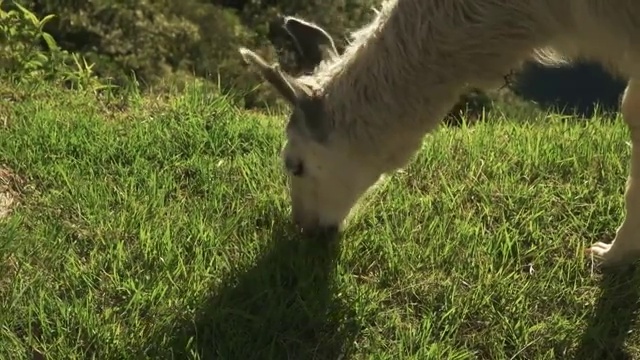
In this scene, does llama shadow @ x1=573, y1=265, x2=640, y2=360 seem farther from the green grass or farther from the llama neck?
the llama neck

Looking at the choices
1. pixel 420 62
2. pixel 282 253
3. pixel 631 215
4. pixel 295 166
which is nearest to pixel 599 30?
pixel 420 62

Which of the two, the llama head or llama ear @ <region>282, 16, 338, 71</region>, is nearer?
the llama head

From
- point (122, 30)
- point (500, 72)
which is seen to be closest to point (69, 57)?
point (122, 30)

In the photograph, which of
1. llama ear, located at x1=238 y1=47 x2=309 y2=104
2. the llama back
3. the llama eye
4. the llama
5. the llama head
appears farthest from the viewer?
the llama eye

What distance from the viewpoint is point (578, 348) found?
3578 millimetres

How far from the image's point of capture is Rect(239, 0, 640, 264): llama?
11.3 ft

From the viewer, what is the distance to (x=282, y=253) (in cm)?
394

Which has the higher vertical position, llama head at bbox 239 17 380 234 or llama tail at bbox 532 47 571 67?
llama tail at bbox 532 47 571 67

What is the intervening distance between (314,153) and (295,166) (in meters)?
0.13

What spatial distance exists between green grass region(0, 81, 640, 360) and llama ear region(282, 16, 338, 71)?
2.35 ft

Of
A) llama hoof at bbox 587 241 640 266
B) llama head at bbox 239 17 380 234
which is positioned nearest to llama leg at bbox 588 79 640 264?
llama hoof at bbox 587 241 640 266

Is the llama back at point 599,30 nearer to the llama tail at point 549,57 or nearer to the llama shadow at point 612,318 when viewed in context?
the llama tail at point 549,57

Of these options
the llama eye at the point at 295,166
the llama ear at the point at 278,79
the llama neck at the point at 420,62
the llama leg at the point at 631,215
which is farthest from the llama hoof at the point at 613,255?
the llama ear at the point at 278,79

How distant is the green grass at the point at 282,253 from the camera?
11.6 ft
